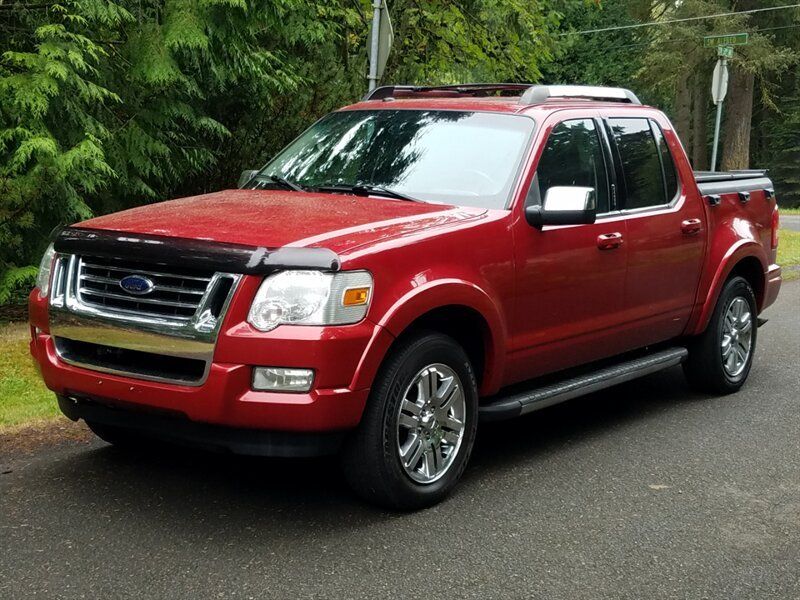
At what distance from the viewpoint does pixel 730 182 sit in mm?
7293

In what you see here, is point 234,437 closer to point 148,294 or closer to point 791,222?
point 148,294

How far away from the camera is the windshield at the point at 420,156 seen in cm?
539

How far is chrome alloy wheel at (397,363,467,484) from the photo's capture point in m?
4.66

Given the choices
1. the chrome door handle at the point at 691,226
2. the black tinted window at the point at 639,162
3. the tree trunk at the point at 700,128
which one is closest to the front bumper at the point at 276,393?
the black tinted window at the point at 639,162

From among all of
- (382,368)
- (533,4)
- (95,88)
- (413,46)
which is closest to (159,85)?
(95,88)

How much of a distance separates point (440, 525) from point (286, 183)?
217cm

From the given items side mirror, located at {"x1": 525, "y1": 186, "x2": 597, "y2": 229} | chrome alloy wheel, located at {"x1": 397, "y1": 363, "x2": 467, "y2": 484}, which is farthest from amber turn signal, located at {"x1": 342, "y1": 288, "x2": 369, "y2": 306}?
side mirror, located at {"x1": 525, "y1": 186, "x2": 597, "y2": 229}

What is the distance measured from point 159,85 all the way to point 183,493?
534cm

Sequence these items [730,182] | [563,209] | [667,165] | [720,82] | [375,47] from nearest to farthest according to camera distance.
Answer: [563,209], [667,165], [730,182], [375,47], [720,82]

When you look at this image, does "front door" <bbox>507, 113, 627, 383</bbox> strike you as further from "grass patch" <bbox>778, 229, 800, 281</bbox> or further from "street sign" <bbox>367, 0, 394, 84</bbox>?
"grass patch" <bbox>778, 229, 800, 281</bbox>

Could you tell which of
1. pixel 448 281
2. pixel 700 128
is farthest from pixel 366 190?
pixel 700 128

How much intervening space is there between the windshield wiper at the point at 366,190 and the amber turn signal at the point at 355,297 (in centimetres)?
109

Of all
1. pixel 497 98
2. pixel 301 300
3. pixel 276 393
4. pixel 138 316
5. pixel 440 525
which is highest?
pixel 497 98

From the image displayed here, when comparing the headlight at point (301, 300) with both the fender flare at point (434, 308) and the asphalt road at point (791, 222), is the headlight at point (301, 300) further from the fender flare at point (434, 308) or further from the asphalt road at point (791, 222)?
the asphalt road at point (791, 222)
